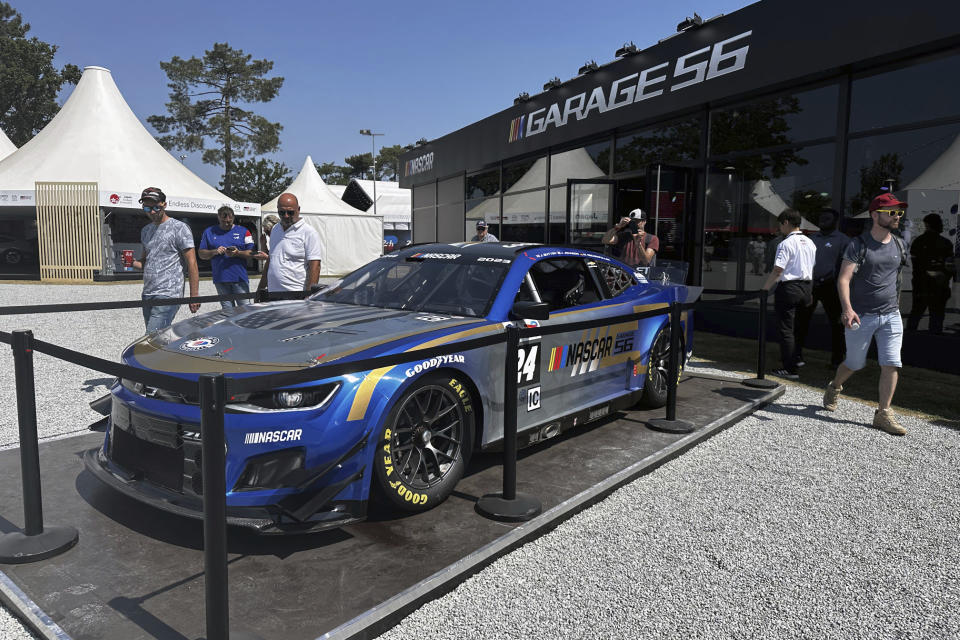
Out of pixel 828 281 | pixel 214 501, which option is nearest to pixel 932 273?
pixel 828 281

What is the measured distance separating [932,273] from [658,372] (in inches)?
186

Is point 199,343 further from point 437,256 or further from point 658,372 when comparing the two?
point 658,372

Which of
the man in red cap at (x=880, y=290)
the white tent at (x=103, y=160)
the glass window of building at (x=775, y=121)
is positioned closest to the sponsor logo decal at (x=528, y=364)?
the man in red cap at (x=880, y=290)

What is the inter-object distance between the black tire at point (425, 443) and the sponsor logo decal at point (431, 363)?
0.07 meters

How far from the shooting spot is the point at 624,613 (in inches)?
106

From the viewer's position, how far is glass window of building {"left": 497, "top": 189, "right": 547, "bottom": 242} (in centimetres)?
1529

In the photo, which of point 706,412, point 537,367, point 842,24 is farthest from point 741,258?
point 537,367

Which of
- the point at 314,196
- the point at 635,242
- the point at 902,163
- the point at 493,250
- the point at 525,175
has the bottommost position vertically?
the point at 493,250

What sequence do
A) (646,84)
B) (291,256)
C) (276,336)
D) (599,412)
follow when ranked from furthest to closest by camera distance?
(646,84) → (291,256) → (599,412) → (276,336)

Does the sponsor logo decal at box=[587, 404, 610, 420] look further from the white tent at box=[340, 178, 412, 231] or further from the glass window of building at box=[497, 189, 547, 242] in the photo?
the white tent at box=[340, 178, 412, 231]

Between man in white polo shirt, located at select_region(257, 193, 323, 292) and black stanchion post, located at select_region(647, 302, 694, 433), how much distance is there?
11.3 feet

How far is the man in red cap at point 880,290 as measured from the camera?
5156 mm

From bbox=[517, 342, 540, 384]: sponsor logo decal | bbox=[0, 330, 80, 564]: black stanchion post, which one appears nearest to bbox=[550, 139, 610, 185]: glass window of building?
bbox=[517, 342, 540, 384]: sponsor logo decal

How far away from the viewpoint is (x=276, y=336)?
11.3ft
